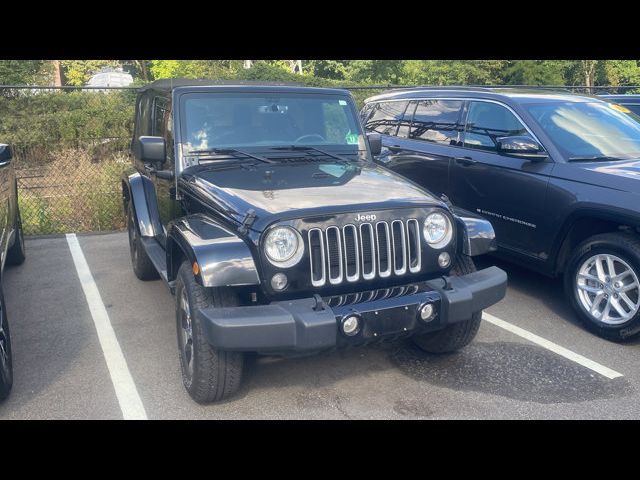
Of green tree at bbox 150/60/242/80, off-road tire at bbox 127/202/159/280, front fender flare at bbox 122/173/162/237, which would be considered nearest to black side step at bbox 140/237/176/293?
front fender flare at bbox 122/173/162/237

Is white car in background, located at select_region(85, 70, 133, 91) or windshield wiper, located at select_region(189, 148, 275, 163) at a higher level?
windshield wiper, located at select_region(189, 148, 275, 163)

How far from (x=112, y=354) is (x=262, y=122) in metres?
2.17

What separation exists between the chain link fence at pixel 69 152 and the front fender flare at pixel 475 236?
522 centimetres

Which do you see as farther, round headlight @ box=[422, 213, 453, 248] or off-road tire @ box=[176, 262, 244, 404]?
round headlight @ box=[422, 213, 453, 248]

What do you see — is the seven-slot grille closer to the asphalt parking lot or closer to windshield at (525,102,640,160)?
the asphalt parking lot

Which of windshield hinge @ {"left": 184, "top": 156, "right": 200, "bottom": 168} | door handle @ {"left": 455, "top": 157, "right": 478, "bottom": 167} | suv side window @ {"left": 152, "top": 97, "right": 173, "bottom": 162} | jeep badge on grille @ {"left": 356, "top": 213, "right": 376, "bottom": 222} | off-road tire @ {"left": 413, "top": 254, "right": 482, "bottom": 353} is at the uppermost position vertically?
suv side window @ {"left": 152, "top": 97, "right": 173, "bottom": 162}

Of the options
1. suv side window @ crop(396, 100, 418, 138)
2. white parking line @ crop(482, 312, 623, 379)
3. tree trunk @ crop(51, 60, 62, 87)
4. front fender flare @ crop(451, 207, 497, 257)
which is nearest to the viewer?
front fender flare @ crop(451, 207, 497, 257)

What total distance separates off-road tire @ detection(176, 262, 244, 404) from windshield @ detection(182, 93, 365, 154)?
1389 mm

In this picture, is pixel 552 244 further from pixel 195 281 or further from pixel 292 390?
pixel 195 281

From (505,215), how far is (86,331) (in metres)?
3.97

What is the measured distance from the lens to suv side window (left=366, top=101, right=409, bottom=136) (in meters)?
7.49

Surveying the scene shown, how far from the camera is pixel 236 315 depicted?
336 centimetres

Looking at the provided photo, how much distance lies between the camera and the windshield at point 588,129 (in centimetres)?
552

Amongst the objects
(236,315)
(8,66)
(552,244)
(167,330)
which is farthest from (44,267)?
(8,66)
